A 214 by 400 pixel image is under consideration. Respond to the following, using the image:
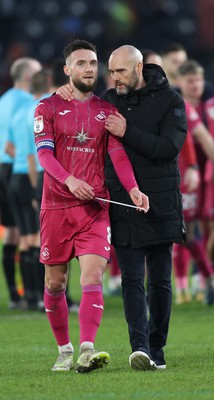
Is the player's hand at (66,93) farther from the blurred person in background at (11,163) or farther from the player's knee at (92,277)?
the blurred person in background at (11,163)

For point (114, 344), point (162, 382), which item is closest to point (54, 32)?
point (114, 344)

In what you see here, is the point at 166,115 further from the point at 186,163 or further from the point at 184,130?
the point at 186,163

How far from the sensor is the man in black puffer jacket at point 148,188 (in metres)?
6.79

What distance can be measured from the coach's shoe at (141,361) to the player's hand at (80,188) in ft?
3.22

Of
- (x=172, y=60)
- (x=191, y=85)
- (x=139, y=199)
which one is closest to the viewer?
(x=139, y=199)

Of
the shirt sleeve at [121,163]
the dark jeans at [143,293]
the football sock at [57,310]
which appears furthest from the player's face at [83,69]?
the football sock at [57,310]

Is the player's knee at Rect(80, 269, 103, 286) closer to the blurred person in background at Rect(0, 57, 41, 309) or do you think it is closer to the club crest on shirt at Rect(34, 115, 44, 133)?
the club crest on shirt at Rect(34, 115, 44, 133)

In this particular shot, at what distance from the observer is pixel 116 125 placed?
22.0 feet

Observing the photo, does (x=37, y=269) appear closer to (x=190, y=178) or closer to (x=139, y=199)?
(x=190, y=178)

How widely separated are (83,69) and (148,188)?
0.84 m

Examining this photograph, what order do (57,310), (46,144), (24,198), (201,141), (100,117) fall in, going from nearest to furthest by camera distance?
(46,144)
(100,117)
(57,310)
(24,198)
(201,141)

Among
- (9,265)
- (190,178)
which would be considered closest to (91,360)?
(190,178)

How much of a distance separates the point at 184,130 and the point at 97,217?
31.4 inches

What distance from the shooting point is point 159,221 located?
690 cm
